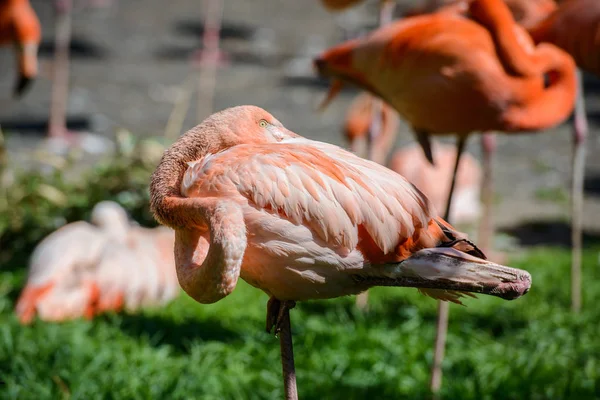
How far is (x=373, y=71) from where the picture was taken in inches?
105

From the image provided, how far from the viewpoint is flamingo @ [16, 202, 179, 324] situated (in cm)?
329

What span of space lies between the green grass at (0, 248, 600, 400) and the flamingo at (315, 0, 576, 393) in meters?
0.43

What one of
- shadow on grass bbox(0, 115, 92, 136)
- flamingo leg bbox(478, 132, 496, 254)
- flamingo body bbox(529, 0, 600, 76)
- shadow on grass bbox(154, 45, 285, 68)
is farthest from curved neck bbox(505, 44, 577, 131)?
shadow on grass bbox(154, 45, 285, 68)

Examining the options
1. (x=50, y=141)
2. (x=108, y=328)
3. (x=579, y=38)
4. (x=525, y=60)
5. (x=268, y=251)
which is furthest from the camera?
(x=50, y=141)

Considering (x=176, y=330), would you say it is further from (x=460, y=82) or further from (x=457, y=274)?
(x=457, y=274)

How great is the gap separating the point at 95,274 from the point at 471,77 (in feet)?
6.90

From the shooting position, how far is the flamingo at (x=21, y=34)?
16.8ft

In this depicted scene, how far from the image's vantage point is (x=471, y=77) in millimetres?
2365

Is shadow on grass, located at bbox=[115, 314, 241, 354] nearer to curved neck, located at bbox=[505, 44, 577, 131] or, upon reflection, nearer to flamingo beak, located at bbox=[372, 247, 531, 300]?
curved neck, located at bbox=[505, 44, 577, 131]

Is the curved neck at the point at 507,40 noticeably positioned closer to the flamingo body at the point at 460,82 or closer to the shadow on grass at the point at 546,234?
the flamingo body at the point at 460,82

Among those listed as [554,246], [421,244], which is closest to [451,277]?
[421,244]

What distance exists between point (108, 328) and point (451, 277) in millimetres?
2190

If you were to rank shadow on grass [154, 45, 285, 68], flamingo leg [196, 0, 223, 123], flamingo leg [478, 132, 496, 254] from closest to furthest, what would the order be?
flamingo leg [478, 132, 496, 254], flamingo leg [196, 0, 223, 123], shadow on grass [154, 45, 285, 68]

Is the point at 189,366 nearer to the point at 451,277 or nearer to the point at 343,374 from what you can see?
the point at 343,374
